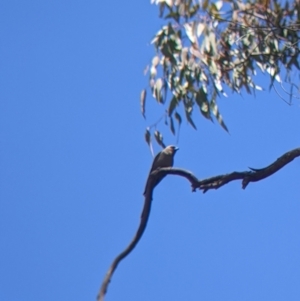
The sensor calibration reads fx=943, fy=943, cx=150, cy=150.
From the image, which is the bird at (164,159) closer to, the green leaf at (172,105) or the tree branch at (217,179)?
the green leaf at (172,105)

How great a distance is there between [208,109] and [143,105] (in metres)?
0.38

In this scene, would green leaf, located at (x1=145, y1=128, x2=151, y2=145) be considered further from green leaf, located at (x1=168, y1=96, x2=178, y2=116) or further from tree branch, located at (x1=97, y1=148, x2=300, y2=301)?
tree branch, located at (x1=97, y1=148, x2=300, y2=301)

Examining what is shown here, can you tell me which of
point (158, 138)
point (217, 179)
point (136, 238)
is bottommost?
point (136, 238)

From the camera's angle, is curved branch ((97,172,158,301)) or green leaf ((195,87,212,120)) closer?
curved branch ((97,172,158,301))

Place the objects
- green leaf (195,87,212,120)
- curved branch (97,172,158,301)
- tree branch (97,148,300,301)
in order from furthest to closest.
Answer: green leaf (195,87,212,120) → tree branch (97,148,300,301) → curved branch (97,172,158,301)

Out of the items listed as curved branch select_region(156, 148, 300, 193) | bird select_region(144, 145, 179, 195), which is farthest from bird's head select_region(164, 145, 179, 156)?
curved branch select_region(156, 148, 300, 193)

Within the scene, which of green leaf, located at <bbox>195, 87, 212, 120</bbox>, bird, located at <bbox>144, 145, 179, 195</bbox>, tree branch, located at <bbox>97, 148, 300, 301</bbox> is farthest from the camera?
bird, located at <bbox>144, 145, 179, 195</bbox>

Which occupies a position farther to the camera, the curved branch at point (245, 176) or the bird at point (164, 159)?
the bird at point (164, 159)

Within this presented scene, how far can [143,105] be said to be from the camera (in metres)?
5.45

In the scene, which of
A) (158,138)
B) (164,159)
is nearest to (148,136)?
(158,138)

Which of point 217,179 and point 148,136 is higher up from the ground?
point 148,136

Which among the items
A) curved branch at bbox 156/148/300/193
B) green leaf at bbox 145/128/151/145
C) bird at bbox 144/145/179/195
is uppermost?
bird at bbox 144/145/179/195

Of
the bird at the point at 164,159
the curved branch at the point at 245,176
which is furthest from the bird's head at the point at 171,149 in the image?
the curved branch at the point at 245,176

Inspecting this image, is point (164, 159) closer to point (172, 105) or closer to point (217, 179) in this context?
point (172, 105)
